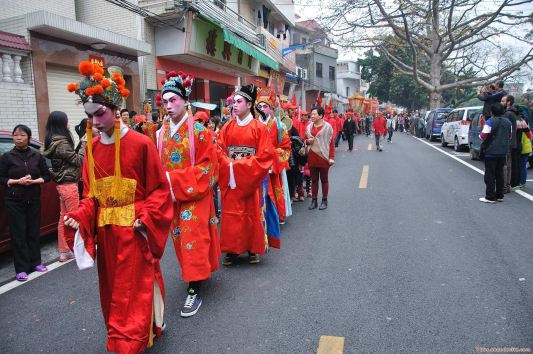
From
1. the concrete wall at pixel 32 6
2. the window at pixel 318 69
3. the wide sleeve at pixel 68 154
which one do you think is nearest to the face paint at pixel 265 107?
the wide sleeve at pixel 68 154

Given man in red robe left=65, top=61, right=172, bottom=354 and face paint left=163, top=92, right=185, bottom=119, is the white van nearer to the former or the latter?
face paint left=163, top=92, right=185, bottom=119

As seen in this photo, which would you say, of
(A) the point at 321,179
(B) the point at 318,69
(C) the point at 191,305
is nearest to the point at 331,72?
(B) the point at 318,69

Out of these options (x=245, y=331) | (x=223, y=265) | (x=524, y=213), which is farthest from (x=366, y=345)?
(x=524, y=213)

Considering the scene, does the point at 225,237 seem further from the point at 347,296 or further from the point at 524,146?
the point at 524,146

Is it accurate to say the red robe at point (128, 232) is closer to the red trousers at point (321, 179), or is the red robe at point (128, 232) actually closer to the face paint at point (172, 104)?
the face paint at point (172, 104)

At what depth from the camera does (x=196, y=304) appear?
3436 millimetres

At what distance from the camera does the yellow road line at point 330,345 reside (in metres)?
2.76

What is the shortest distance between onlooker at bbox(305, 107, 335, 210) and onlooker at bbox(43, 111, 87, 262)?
376cm

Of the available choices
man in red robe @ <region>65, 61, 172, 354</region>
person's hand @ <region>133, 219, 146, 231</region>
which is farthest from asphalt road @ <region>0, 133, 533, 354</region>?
person's hand @ <region>133, 219, 146, 231</region>

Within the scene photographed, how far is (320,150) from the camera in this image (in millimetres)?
6938

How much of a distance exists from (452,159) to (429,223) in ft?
27.5

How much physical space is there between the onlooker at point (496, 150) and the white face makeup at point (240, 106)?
4.81m

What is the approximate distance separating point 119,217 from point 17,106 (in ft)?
23.0

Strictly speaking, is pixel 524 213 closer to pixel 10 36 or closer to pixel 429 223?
pixel 429 223
